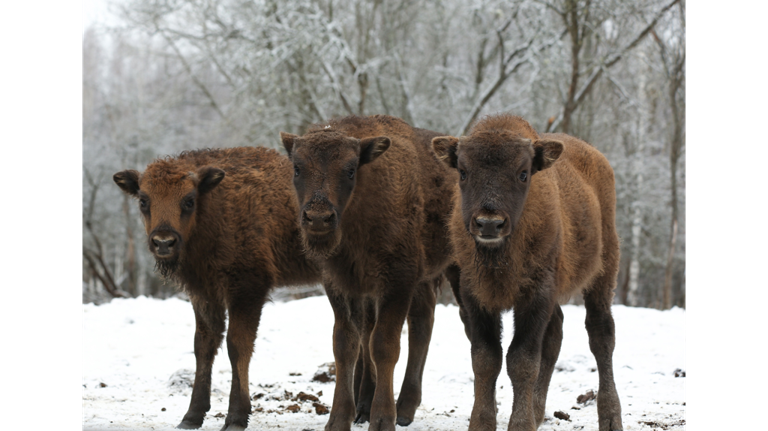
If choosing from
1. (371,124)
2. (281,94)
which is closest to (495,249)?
(371,124)

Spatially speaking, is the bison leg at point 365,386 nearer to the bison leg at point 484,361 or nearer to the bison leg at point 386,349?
the bison leg at point 386,349

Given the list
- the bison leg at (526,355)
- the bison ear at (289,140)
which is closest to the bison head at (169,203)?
the bison ear at (289,140)

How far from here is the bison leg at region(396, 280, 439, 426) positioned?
7.92 meters

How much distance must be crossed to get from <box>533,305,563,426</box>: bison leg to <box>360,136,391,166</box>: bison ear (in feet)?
8.01

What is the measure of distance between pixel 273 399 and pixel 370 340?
2368mm

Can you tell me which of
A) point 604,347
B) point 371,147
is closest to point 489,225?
point 371,147

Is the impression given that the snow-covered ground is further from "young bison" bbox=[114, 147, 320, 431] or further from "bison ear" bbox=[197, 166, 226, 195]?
"bison ear" bbox=[197, 166, 226, 195]

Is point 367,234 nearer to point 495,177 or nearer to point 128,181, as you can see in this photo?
point 495,177

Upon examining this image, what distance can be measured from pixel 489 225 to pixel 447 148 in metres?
1.08

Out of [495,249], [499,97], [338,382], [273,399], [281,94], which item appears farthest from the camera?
[499,97]

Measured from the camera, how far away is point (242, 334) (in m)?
7.43

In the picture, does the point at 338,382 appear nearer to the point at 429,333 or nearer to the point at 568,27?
the point at 429,333

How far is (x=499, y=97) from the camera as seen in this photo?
20.6 m

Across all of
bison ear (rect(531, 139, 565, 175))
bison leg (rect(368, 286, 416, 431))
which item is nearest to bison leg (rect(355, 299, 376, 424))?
bison leg (rect(368, 286, 416, 431))
